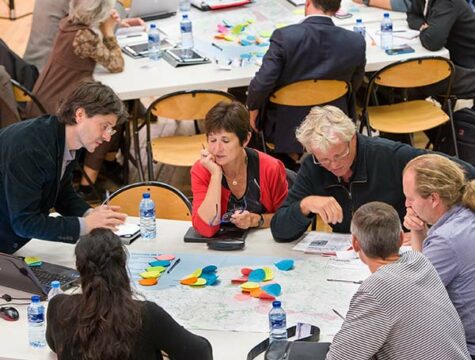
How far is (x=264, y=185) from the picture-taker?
16.4 ft

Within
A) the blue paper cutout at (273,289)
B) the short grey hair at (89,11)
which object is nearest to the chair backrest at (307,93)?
the short grey hair at (89,11)

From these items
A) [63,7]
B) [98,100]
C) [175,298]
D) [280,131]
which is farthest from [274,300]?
[63,7]

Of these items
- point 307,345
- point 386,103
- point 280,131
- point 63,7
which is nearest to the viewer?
point 307,345

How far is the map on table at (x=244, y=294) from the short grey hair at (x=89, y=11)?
2241mm

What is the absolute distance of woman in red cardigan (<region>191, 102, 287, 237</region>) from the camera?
4828 millimetres

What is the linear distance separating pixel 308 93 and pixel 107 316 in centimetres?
326

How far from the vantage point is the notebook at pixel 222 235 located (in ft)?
15.7

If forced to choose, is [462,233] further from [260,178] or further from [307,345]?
[260,178]

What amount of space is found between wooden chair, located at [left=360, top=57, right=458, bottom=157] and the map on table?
2372 mm

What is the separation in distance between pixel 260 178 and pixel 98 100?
0.95m

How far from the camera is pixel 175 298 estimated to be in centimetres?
430

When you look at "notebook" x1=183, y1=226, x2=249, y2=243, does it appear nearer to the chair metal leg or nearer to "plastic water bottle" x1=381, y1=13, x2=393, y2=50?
the chair metal leg

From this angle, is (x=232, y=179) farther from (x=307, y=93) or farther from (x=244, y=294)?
(x=307, y=93)

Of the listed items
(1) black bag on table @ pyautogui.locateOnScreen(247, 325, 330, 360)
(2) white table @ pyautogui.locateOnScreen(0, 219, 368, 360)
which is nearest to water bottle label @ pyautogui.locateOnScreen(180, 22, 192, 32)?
(2) white table @ pyautogui.locateOnScreen(0, 219, 368, 360)
